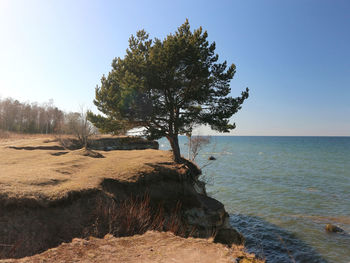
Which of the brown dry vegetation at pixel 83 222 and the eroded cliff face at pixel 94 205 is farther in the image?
the eroded cliff face at pixel 94 205

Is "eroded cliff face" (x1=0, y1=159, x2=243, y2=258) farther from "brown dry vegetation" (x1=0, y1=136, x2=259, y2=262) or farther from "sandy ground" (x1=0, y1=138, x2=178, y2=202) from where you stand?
"sandy ground" (x1=0, y1=138, x2=178, y2=202)

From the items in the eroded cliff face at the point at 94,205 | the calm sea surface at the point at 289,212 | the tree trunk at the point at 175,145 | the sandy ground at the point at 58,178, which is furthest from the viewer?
the tree trunk at the point at 175,145

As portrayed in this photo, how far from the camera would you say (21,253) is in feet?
20.8

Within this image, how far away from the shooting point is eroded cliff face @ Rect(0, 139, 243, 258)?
24.6 ft

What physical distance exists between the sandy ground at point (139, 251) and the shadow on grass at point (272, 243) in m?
5.18

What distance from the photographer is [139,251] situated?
6.33m

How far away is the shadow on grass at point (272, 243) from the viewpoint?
12.2 meters

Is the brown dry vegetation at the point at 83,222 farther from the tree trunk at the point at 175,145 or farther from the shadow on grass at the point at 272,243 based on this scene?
the shadow on grass at the point at 272,243

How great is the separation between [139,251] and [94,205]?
3993mm

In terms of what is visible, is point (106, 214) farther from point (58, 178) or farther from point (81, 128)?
point (81, 128)

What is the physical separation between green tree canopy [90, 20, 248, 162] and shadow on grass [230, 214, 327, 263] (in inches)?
301

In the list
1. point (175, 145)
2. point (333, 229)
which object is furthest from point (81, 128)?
point (333, 229)

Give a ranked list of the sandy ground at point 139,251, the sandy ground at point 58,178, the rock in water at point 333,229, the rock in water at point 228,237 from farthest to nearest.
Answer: the rock in water at point 333,229 → the rock in water at point 228,237 → the sandy ground at point 58,178 → the sandy ground at point 139,251

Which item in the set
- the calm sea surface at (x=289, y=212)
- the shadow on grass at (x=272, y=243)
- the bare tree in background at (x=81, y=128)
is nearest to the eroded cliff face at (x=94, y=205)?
the shadow on grass at (x=272, y=243)
